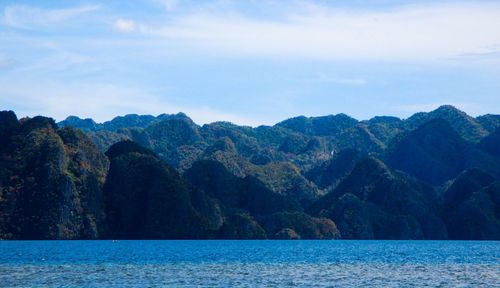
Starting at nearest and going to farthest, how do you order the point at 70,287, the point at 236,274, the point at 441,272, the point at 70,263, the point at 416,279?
the point at 70,287 < the point at 416,279 < the point at 236,274 < the point at 441,272 < the point at 70,263

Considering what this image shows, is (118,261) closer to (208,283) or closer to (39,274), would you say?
(39,274)

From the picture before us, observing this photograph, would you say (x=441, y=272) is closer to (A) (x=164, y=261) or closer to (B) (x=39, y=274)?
(A) (x=164, y=261)

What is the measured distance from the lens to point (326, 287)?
86.8 meters

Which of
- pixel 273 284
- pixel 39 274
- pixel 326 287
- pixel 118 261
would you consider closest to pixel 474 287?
pixel 326 287

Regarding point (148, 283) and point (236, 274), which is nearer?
point (148, 283)

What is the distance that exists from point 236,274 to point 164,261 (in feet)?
107

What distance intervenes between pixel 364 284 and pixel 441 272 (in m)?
26.4

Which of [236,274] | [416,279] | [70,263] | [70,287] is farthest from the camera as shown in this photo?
[70,263]

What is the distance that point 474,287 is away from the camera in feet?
289

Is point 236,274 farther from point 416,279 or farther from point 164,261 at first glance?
point 164,261

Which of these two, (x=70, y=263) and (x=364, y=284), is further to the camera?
(x=70, y=263)

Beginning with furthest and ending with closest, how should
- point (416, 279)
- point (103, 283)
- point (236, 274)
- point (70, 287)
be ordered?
point (236, 274) < point (416, 279) < point (103, 283) < point (70, 287)

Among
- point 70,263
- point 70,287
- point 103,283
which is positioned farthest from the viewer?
point 70,263

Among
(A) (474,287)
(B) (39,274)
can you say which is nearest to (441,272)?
(A) (474,287)
